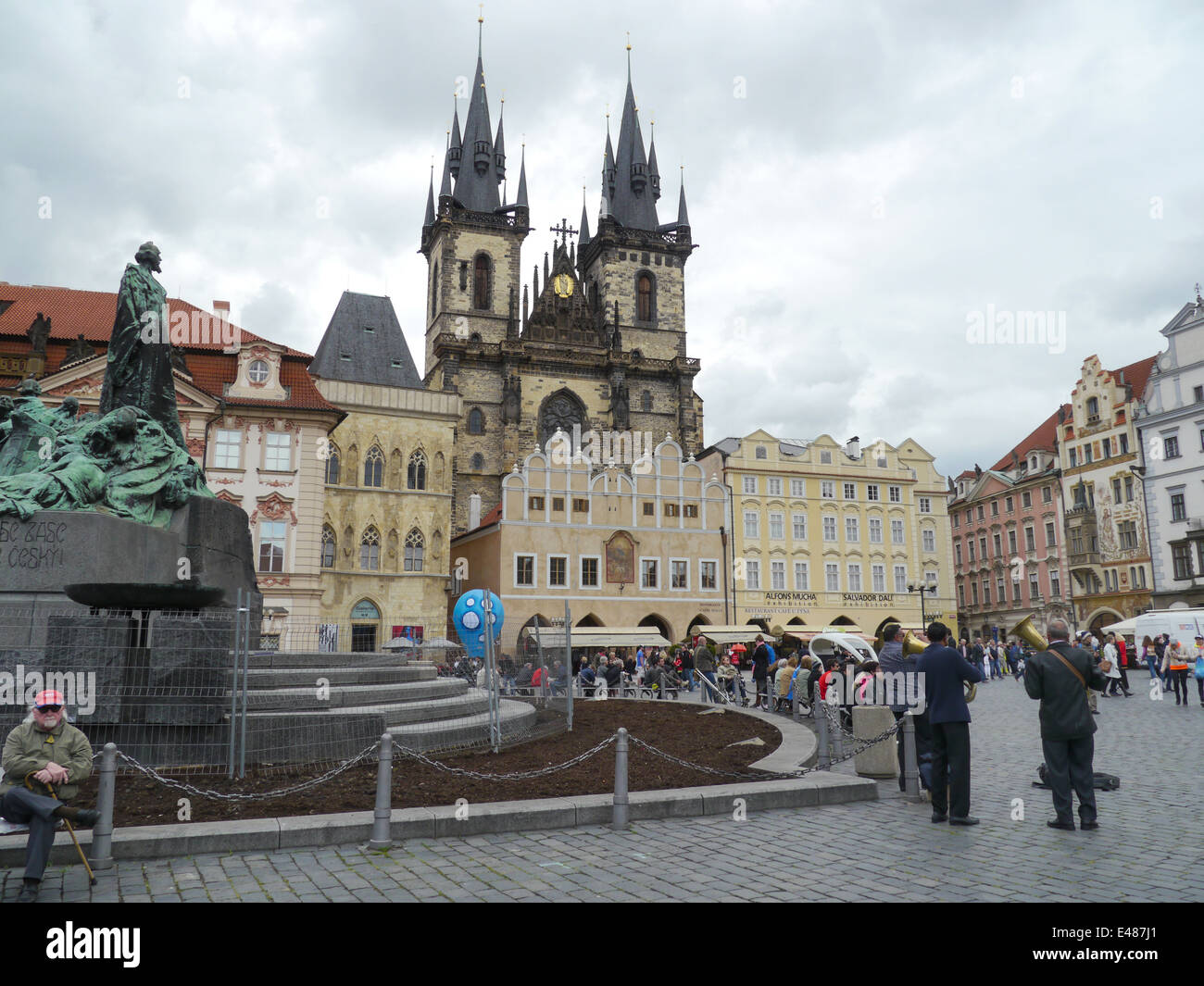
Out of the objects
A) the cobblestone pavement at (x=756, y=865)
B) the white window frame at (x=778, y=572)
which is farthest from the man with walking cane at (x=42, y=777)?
the white window frame at (x=778, y=572)

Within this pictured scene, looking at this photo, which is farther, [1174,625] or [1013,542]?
[1013,542]

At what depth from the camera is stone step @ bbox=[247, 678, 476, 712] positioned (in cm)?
923

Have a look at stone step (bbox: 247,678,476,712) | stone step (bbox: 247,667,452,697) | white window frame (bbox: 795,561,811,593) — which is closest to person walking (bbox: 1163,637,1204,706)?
stone step (bbox: 247,678,476,712)

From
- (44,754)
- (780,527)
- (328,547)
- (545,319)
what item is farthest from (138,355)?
(545,319)

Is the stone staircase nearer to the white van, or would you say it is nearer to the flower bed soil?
the flower bed soil

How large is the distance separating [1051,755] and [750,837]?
249 centimetres

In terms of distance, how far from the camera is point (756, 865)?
6043 millimetres

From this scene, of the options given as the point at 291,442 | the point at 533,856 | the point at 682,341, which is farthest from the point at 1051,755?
the point at 682,341

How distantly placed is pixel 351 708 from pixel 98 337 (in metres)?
30.3

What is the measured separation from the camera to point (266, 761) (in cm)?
851

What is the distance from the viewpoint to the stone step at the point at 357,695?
9.23 m

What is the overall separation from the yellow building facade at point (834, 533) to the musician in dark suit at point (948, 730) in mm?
38260

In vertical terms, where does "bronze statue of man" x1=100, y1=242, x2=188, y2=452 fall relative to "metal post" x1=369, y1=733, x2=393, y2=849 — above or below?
above

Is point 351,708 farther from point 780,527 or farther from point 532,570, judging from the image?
point 780,527
